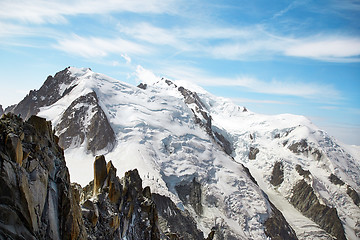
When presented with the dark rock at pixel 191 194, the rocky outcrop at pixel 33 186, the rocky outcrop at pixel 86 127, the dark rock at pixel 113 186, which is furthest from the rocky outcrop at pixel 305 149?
the rocky outcrop at pixel 33 186

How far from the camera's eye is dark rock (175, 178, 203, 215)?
9000cm

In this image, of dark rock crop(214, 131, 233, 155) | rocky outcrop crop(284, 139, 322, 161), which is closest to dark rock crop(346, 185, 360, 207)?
rocky outcrop crop(284, 139, 322, 161)

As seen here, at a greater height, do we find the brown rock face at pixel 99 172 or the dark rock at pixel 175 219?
the brown rock face at pixel 99 172

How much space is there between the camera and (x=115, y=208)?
89.5 feet

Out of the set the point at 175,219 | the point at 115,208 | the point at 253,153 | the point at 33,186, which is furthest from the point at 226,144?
the point at 33,186

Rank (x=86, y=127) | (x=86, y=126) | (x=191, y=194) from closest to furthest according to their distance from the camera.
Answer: (x=191, y=194)
(x=86, y=127)
(x=86, y=126)

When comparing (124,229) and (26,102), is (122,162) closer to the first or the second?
(124,229)

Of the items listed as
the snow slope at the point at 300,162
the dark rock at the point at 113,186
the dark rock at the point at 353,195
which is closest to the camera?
the dark rock at the point at 113,186

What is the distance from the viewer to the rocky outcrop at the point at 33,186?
11.8 metres

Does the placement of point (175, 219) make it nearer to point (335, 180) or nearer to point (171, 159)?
Result: point (171, 159)

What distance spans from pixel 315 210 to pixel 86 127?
108 m

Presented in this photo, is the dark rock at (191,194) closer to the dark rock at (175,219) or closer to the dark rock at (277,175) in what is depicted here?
the dark rock at (175,219)

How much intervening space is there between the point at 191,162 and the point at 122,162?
25.3 metres

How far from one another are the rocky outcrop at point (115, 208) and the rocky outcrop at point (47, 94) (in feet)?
341
